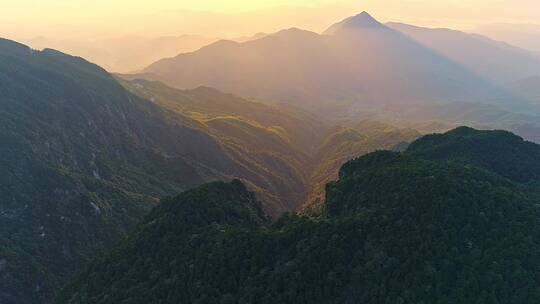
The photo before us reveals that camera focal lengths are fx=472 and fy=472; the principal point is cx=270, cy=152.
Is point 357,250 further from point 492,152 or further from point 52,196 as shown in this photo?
point 52,196

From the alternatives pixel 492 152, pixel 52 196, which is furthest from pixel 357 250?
pixel 52 196

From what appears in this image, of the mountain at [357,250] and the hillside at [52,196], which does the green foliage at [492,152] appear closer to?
the mountain at [357,250]

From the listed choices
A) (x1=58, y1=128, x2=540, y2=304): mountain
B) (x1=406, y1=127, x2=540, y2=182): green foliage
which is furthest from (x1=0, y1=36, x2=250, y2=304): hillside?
(x1=406, y1=127, x2=540, y2=182): green foliage

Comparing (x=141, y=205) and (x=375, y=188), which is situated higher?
(x=375, y=188)

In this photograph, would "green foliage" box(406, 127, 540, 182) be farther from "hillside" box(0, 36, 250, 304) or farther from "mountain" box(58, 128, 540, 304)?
"hillside" box(0, 36, 250, 304)

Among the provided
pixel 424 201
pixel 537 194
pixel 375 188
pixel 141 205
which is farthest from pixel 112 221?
pixel 537 194

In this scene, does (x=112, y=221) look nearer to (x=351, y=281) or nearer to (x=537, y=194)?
(x=351, y=281)

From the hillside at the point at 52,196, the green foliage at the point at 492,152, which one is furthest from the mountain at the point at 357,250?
the hillside at the point at 52,196

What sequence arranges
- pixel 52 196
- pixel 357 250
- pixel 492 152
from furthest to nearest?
pixel 52 196, pixel 492 152, pixel 357 250
